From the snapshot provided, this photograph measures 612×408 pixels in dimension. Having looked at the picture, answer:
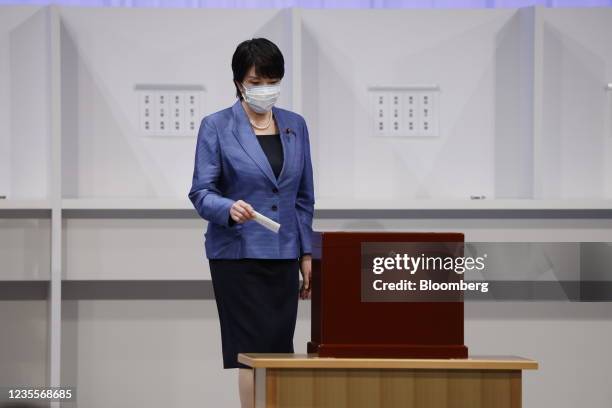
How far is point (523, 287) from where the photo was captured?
163 inches

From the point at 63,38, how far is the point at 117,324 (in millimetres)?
1273

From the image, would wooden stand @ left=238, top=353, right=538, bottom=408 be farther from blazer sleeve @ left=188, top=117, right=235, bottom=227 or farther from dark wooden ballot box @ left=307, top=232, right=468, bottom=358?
blazer sleeve @ left=188, top=117, right=235, bottom=227

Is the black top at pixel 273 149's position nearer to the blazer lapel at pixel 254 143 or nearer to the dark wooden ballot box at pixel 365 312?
the blazer lapel at pixel 254 143

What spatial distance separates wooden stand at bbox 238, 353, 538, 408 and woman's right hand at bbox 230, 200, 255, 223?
0.53 m

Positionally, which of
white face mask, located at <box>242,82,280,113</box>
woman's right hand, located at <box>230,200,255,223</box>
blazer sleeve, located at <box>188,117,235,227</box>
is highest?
white face mask, located at <box>242,82,280,113</box>

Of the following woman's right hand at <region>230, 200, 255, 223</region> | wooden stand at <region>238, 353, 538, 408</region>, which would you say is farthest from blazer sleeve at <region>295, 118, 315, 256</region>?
wooden stand at <region>238, 353, 538, 408</region>

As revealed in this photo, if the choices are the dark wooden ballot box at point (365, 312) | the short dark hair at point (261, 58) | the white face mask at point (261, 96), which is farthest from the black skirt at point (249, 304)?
the dark wooden ballot box at point (365, 312)

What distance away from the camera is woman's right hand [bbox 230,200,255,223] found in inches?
94.3

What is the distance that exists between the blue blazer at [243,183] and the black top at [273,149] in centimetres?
2

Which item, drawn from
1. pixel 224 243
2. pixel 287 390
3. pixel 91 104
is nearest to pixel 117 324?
pixel 91 104

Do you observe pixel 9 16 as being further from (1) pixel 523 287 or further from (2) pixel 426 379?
(2) pixel 426 379

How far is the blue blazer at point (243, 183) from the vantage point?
271 centimetres

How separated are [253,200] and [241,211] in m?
0.32

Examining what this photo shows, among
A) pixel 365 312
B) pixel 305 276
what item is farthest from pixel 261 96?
pixel 365 312
